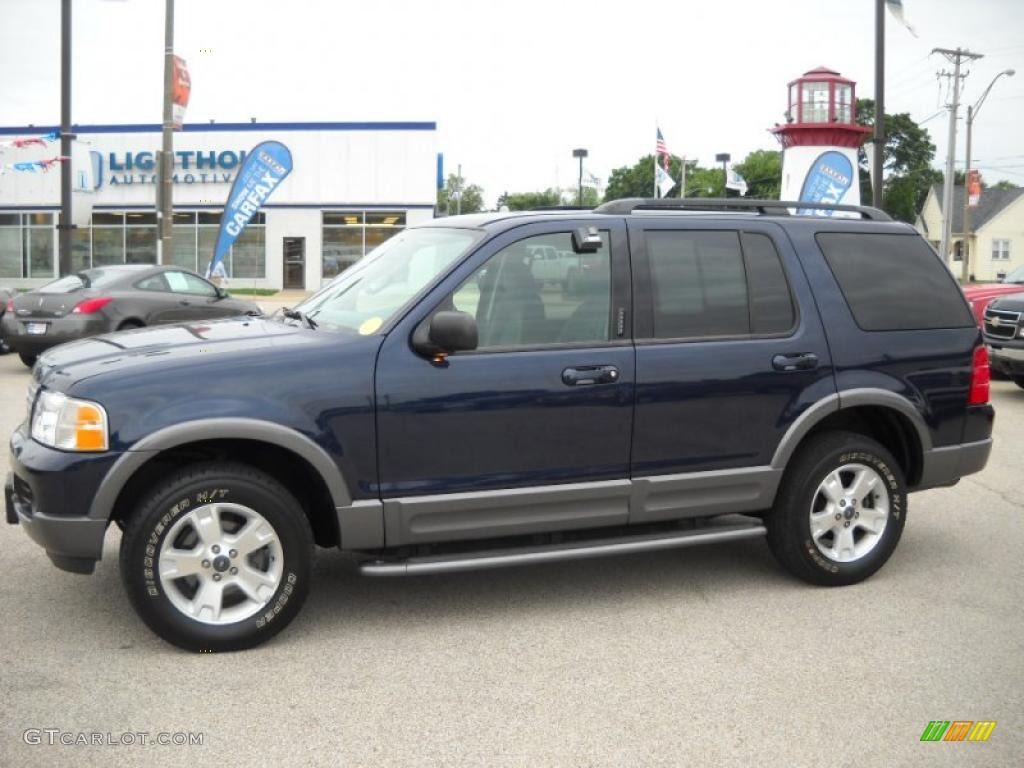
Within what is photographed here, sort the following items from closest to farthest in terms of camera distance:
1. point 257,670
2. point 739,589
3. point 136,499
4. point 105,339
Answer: point 257,670, point 136,499, point 105,339, point 739,589

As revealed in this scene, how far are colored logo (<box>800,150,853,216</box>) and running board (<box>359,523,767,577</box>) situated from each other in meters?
27.6

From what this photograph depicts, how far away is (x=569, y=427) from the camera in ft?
15.8

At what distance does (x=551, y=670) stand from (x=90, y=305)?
1143 cm

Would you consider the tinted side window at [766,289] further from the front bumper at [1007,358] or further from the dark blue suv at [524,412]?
the front bumper at [1007,358]

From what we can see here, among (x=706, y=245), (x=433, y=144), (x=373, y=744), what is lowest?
(x=373, y=744)

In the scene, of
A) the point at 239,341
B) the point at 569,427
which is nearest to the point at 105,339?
the point at 239,341

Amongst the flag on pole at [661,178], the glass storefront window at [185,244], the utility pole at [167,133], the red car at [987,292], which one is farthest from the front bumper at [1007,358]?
the glass storefront window at [185,244]

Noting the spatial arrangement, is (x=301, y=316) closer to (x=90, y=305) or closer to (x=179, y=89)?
(x=90, y=305)

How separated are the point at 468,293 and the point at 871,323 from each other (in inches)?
86.9

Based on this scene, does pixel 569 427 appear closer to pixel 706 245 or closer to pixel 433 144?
pixel 706 245

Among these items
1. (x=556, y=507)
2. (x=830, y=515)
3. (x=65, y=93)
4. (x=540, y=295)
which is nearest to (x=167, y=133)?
(x=65, y=93)

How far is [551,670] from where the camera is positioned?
4.35 meters

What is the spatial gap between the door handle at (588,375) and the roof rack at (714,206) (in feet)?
2.75

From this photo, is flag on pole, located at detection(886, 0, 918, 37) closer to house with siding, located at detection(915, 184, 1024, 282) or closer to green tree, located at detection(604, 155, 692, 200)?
house with siding, located at detection(915, 184, 1024, 282)
